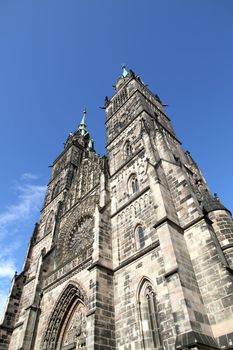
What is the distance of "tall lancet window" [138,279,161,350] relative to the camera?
885cm

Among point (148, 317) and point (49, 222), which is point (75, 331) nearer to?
point (148, 317)

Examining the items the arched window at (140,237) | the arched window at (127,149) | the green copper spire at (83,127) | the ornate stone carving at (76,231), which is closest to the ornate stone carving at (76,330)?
the ornate stone carving at (76,231)

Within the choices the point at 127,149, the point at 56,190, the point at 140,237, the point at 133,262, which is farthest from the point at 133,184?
the point at 56,190

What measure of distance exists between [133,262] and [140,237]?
1.26 m

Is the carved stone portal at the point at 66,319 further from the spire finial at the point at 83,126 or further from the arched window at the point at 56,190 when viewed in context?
the spire finial at the point at 83,126

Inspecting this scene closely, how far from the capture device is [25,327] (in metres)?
13.9

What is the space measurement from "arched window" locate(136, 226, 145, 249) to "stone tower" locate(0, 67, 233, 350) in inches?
1.9

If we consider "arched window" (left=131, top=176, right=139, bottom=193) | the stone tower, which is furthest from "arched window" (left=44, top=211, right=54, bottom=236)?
"arched window" (left=131, top=176, right=139, bottom=193)

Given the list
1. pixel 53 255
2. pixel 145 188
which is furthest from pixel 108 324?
pixel 53 255

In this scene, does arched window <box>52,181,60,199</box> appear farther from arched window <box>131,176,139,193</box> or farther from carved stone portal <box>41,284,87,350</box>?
carved stone portal <box>41,284,87,350</box>

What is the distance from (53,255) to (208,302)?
1195 centimetres

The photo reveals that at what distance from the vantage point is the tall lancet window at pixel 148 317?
885 cm

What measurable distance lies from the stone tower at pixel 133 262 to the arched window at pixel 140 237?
1.9 inches

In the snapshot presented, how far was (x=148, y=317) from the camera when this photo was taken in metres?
9.41
